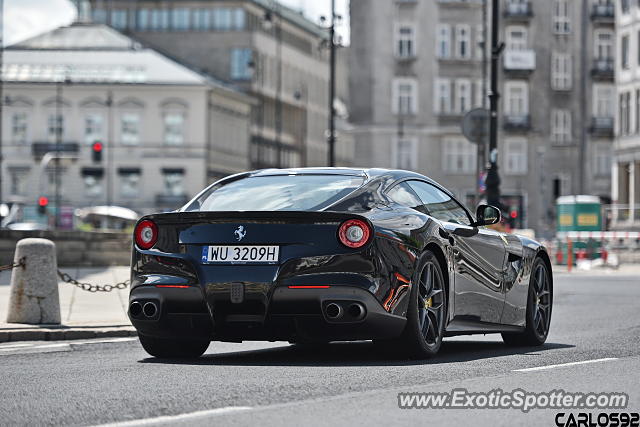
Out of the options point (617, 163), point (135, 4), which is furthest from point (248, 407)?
point (135, 4)

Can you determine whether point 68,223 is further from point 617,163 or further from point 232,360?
point 232,360

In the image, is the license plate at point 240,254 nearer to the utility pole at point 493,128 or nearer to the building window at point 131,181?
the utility pole at point 493,128

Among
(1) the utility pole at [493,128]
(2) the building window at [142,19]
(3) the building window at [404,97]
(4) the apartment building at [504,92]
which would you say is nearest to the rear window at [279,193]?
(1) the utility pole at [493,128]

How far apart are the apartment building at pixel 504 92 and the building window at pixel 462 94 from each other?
55 millimetres

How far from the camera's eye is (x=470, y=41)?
312 feet

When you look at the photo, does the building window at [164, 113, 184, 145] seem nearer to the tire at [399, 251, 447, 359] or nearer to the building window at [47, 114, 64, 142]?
the building window at [47, 114, 64, 142]

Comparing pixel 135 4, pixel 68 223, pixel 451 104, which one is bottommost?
pixel 68 223

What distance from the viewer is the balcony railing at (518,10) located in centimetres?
9281

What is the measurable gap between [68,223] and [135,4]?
26139 millimetres

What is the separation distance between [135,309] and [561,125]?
8434 cm

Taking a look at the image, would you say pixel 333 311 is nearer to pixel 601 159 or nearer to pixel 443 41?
pixel 443 41

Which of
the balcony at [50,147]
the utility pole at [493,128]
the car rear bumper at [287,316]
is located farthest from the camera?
the balcony at [50,147]

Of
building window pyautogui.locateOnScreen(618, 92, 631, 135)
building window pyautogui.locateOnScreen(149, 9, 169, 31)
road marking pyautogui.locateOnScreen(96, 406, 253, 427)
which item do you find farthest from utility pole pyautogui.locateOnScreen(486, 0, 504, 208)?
building window pyautogui.locateOnScreen(149, 9, 169, 31)

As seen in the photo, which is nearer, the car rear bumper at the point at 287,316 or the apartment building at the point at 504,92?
the car rear bumper at the point at 287,316
